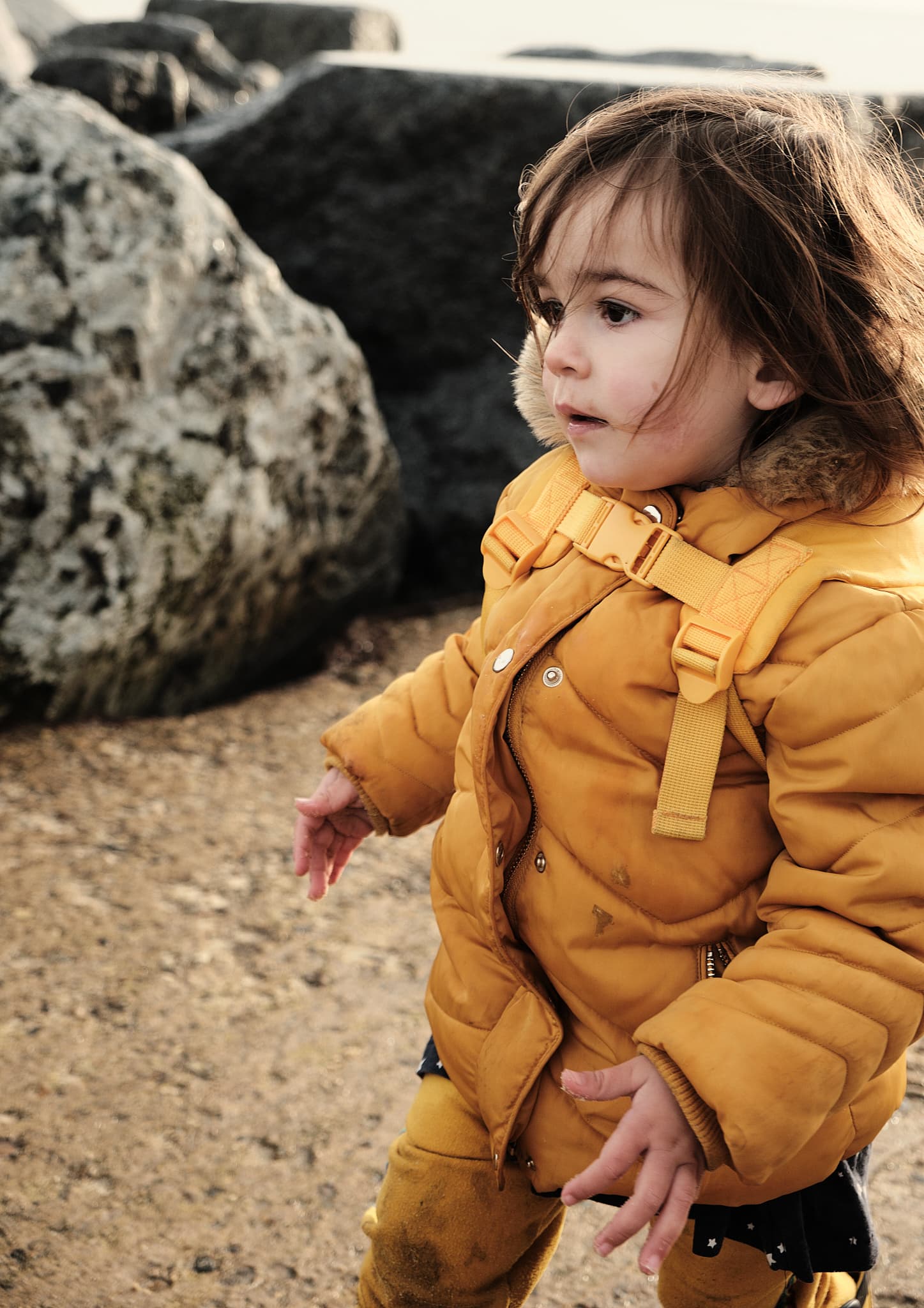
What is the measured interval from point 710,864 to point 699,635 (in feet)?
0.77

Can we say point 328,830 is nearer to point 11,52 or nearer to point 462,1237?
point 462,1237

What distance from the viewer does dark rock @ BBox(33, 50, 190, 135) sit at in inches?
203

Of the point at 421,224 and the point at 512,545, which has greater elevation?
the point at 512,545

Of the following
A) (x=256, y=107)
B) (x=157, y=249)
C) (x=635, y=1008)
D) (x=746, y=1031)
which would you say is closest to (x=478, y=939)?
(x=635, y=1008)

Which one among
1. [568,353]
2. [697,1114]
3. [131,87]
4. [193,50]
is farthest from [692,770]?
[193,50]

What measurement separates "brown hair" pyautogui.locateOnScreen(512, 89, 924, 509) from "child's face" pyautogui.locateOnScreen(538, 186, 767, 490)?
2 cm

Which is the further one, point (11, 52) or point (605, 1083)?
point (11, 52)

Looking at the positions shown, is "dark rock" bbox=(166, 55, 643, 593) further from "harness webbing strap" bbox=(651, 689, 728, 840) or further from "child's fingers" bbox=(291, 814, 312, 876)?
"harness webbing strap" bbox=(651, 689, 728, 840)

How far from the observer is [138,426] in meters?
2.96

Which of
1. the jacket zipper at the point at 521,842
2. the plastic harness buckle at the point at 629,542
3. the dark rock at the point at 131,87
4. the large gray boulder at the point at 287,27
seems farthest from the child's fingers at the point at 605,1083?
the large gray boulder at the point at 287,27

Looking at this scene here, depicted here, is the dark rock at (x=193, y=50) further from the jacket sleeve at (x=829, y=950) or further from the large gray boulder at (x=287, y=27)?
the jacket sleeve at (x=829, y=950)

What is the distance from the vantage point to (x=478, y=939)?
1.40m

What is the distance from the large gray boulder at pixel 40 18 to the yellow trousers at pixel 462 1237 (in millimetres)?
12615

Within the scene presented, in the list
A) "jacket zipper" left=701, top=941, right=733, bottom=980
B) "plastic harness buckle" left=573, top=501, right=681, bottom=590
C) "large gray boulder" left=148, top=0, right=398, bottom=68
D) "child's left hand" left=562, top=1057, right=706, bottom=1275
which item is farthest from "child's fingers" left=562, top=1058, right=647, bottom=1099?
"large gray boulder" left=148, top=0, right=398, bottom=68
